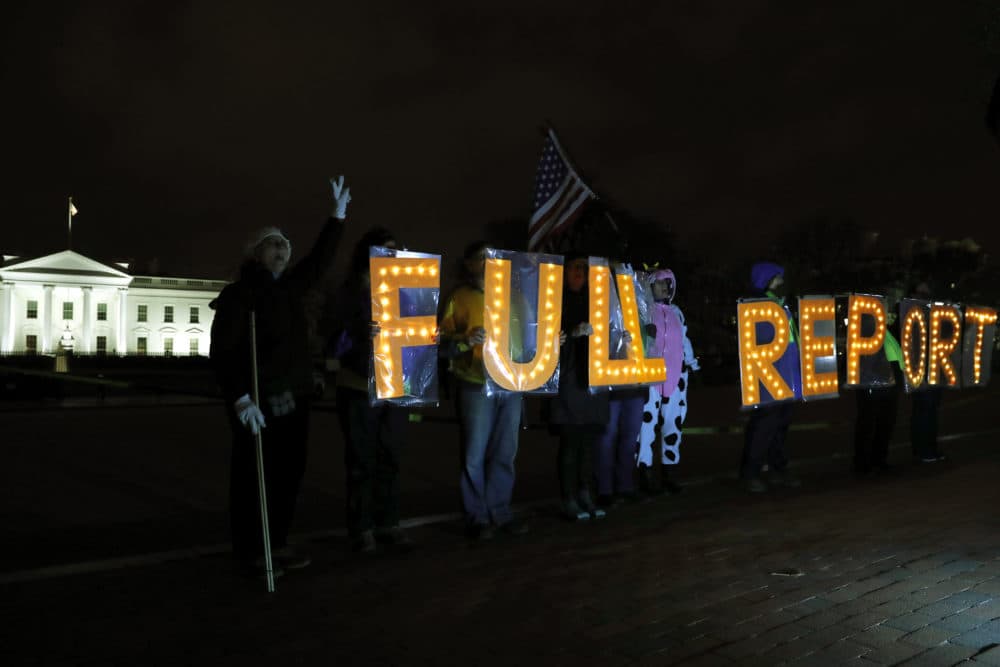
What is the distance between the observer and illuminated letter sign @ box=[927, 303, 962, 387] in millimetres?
10648

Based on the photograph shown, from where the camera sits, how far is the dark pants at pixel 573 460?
23.2 feet

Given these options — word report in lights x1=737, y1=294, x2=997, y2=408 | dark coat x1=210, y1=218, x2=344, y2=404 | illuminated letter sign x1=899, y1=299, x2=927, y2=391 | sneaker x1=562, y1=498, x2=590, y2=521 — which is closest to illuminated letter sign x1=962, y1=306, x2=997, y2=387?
word report in lights x1=737, y1=294, x2=997, y2=408

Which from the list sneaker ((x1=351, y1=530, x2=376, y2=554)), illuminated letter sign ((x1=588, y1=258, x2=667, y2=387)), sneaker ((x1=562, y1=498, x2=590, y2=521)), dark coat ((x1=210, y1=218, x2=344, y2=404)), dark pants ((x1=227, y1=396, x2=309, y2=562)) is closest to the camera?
dark coat ((x1=210, y1=218, x2=344, y2=404))

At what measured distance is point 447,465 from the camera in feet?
36.5

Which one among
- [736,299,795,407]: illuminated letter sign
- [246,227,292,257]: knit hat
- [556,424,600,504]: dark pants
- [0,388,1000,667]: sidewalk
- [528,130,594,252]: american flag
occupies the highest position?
[528,130,594,252]: american flag

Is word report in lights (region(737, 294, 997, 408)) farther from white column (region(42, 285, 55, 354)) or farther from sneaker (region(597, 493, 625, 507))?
white column (region(42, 285, 55, 354))

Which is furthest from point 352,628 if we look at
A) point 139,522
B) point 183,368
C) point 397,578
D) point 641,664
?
point 183,368

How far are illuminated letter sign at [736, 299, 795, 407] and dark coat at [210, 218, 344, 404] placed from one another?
4464mm

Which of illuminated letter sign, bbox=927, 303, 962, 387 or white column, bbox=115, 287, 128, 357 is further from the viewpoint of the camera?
white column, bbox=115, 287, 128, 357

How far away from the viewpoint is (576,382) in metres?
7.13

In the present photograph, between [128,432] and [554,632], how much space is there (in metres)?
13.2

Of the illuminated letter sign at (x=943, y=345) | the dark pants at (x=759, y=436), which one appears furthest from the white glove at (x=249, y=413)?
the illuminated letter sign at (x=943, y=345)

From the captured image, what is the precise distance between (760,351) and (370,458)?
13.9 feet

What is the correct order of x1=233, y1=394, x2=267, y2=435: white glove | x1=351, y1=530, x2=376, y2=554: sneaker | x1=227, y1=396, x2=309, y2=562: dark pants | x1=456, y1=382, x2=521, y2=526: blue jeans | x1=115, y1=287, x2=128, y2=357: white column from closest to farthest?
x1=233, y1=394, x2=267, y2=435: white glove, x1=227, y1=396, x2=309, y2=562: dark pants, x1=351, y1=530, x2=376, y2=554: sneaker, x1=456, y1=382, x2=521, y2=526: blue jeans, x1=115, y1=287, x2=128, y2=357: white column
